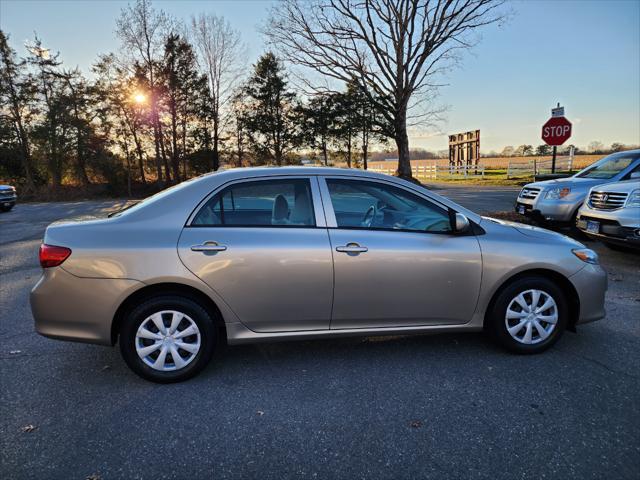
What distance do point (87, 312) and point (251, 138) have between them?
27999 millimetres

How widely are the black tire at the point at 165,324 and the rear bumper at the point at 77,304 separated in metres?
0.14

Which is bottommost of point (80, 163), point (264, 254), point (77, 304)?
point (77, 304)

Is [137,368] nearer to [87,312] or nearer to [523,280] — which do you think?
[87,312]

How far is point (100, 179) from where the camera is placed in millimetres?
28328

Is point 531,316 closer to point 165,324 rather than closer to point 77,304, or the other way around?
point 165,324

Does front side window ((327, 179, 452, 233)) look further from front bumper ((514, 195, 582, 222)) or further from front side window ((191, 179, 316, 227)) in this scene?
front bumper ((514, 195, 582, 222))

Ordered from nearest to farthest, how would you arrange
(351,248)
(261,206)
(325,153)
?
(351,248) < (261,206) < (325,153)

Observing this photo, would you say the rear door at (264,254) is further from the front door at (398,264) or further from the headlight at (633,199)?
the headlight at (633,199)

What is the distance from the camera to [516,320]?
11.0ft

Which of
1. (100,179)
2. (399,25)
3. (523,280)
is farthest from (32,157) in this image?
(523,280)

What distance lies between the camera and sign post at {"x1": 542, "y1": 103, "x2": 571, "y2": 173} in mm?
13086

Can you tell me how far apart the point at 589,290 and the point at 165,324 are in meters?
3.52

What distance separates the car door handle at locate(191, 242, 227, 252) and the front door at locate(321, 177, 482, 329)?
0.83 meters

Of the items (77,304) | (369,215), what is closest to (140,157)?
(77,304)
